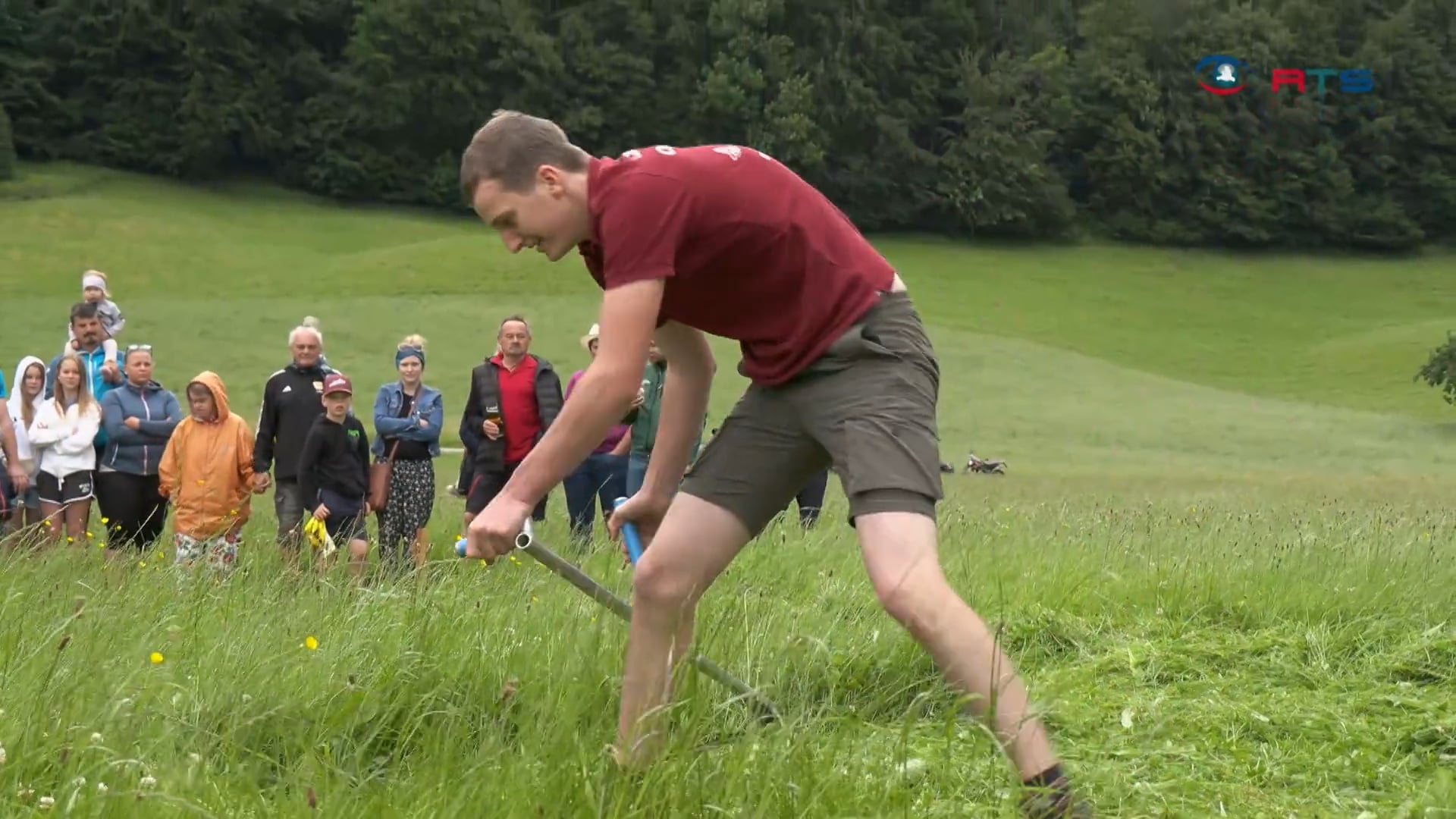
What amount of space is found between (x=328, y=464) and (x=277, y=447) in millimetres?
533

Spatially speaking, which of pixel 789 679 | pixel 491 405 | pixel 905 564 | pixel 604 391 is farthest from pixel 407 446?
pixel 905 564

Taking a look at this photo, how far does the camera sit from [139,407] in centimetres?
1076

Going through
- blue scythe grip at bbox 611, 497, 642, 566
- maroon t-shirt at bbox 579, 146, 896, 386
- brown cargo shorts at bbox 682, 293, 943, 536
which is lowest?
blue scythe grip at bbox 611, 497, 642, 566

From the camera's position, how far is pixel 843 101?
79.2 metres

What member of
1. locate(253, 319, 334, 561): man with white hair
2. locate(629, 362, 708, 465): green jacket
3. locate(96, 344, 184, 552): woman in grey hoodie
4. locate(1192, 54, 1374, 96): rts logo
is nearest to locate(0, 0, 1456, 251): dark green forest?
locate(1192, 54, 1374, 96): rts logo

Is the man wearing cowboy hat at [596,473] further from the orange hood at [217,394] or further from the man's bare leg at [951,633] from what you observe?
the man's bare leg at [951,633]

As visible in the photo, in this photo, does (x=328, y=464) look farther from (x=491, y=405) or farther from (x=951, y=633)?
(x=951, y=633)

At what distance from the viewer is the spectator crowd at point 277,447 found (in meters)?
10.1

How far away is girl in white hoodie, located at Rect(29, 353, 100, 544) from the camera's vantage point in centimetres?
1064

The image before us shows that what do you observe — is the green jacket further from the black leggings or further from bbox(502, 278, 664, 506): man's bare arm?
bbox(502, 278, 664, 506): man's bare arm

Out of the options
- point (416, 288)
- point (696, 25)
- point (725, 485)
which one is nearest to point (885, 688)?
point (725, 485)

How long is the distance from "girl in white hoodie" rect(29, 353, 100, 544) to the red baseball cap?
160cm

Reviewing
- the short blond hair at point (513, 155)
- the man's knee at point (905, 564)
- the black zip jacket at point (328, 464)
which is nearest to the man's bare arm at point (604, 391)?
the short blond hair at point (513, 155)

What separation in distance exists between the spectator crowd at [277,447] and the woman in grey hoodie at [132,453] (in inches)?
0.4
